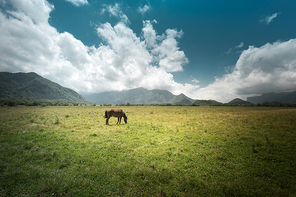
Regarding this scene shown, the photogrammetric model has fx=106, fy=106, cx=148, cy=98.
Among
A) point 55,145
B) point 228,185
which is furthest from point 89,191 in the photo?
point 55,145

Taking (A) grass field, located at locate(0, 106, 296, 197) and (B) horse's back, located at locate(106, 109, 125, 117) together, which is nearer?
(A) grass field, located at locate(0, 106, 296, 197)

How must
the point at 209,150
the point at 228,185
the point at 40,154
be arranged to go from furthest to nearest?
the point at 209,150 → the point at 40,154 → the point at 228,185

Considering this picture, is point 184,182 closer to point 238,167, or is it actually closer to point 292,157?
point 238,167

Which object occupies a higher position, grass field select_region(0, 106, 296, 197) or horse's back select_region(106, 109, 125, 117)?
horse's back select_region(106, 109, 125, 117)

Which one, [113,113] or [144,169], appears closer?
[144,169]

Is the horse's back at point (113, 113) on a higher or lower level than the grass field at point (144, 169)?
higher

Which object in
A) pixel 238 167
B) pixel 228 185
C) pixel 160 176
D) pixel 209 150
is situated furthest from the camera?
pixel 209 150

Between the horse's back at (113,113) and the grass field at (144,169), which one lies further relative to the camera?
the horse's back at (113,113)

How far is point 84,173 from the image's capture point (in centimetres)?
636

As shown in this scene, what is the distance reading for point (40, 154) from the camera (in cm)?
817

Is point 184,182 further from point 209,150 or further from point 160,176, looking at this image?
point 209,150

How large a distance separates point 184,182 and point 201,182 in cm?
92

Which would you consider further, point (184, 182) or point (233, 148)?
point (233, 148)

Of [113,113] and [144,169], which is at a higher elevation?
[113,113]
